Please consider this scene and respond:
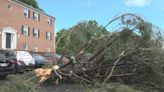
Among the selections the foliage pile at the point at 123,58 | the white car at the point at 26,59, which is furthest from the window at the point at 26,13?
the foliage pile at the point at 123,58

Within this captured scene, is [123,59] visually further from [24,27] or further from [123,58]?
[24,27]

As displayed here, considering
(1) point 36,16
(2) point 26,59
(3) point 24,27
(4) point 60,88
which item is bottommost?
(4) point 60,88

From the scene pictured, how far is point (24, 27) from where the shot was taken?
49.4 metres

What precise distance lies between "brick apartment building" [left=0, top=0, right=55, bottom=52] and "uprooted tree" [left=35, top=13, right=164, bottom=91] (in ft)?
102

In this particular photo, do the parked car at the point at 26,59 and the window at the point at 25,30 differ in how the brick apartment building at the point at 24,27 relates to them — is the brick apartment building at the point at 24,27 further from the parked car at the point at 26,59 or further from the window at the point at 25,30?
the parked car at the point at 26,59

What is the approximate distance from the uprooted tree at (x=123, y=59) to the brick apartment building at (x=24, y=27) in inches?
1225

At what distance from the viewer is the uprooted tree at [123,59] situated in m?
13.2

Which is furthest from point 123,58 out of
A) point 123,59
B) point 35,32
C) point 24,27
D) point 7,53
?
point 35,32

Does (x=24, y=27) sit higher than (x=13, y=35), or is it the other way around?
(x=24, y=27)

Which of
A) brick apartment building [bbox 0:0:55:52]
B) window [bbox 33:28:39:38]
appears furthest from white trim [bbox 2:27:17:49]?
window [bbox 33:28:39:38]

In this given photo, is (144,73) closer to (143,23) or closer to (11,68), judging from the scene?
(143,23)

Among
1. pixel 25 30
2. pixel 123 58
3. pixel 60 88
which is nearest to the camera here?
pixel 60 88

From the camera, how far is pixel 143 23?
13.3 meters

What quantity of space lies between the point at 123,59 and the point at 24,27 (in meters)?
36.8
